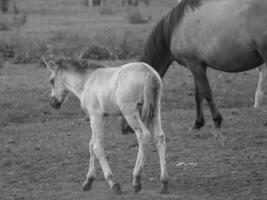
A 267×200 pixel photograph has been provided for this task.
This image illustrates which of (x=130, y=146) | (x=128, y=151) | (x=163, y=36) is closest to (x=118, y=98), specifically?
(x=128, y=151)

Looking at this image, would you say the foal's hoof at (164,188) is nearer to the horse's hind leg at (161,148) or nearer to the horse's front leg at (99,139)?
the horse's hind leg at (161,148)

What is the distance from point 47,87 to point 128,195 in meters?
8.56

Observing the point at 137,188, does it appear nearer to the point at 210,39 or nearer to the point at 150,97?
the point at 150,97

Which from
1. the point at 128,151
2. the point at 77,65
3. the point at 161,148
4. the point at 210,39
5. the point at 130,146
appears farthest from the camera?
the point at 210,39

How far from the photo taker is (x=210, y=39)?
1098 centimetres

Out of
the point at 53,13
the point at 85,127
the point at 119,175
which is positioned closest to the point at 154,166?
the point at 119,175

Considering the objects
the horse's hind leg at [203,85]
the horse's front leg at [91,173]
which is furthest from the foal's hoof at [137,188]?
the horse's hind leg at [203,85]

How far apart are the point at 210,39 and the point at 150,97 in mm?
3507

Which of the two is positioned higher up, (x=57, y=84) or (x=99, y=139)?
(x=57, y=84)

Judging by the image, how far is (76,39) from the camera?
945 inches

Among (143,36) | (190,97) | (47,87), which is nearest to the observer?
(190,97)

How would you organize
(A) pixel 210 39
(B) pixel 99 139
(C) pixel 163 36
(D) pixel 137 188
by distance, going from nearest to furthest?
(D) pixel 137 188, (B) pixel 99 139, (A) pixel 210 39, (C) pixel 163 36

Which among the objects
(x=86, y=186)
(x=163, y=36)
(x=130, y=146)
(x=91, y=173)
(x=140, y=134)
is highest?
(x=140, y=134)

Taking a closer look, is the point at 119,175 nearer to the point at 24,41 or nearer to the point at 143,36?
the point at 24,41
